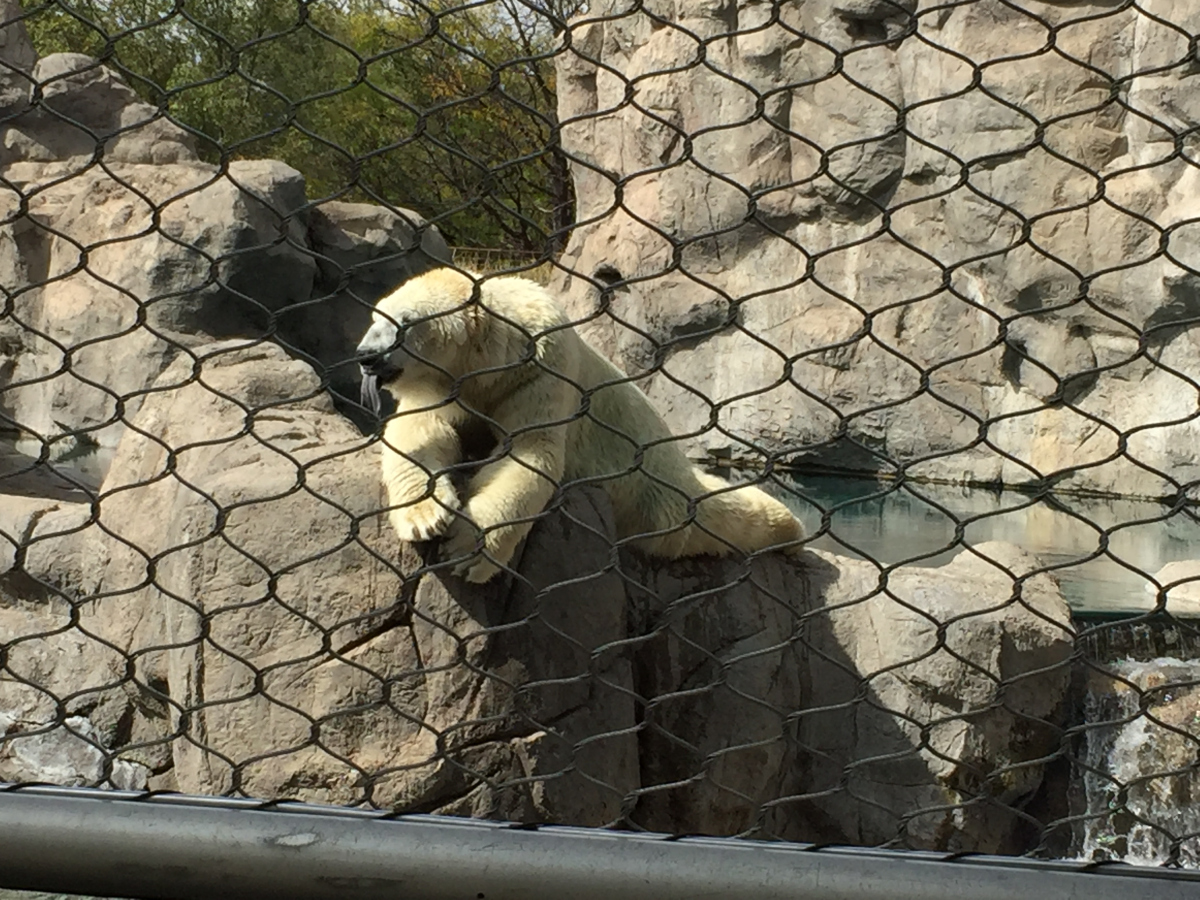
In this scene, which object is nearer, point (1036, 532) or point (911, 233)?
point (1036, 532)

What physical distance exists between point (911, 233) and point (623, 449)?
8581 mm

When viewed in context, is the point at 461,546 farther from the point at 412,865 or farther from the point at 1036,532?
the point at 1036,532

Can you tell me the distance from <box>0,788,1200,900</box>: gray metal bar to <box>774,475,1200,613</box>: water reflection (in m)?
5.85

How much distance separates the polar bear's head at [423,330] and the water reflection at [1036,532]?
4605mm

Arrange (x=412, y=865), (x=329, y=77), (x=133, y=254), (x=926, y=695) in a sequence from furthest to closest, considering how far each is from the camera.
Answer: (x=329, y=77) → (x=133, y=254) → (x=926, y=695) → (x=412, y=865)

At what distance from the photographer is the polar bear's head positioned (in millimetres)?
2949

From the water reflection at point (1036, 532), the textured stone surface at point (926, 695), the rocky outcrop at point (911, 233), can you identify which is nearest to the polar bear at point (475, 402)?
the textured stone surface at point (926, 695)

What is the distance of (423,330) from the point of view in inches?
117

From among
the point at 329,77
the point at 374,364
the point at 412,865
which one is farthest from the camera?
the point at 329,77

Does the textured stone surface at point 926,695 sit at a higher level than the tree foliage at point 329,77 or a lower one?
lower

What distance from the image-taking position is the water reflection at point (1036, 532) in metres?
7.75

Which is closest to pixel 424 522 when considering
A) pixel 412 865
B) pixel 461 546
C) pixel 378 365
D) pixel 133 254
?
pixel 461 546

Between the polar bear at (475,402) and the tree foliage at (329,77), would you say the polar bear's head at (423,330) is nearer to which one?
the polar bear at (475,402)

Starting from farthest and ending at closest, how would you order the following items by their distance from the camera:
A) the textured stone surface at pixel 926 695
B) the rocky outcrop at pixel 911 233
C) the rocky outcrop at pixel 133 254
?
the rocky outcrop at pixel 911 233, the rocky outcrop at pixel 133 254, the textured stone surface at pixel 926 695
